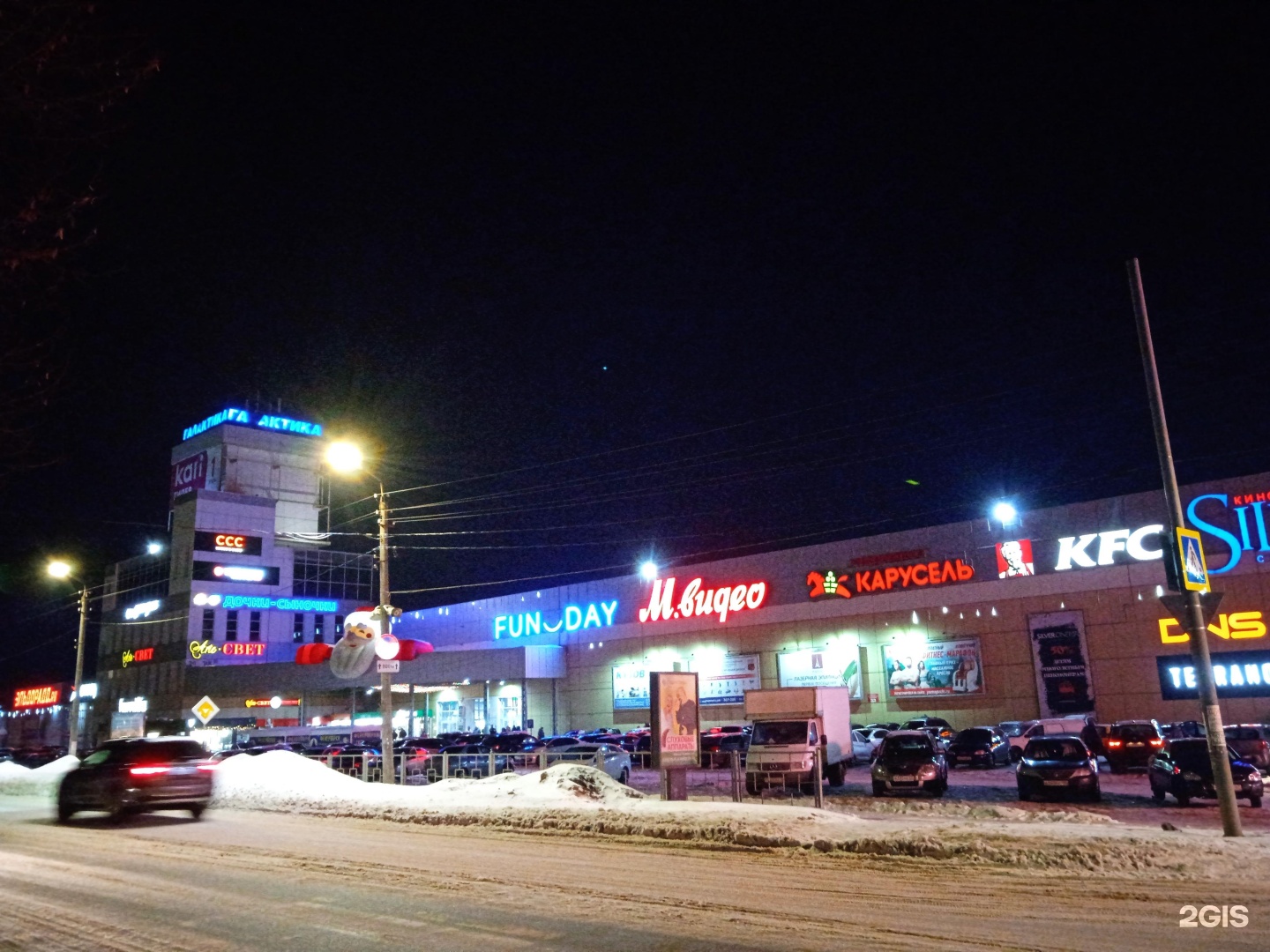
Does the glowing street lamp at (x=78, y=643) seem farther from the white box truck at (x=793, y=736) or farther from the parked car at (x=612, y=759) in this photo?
the white box truck at (x=793, y=736)

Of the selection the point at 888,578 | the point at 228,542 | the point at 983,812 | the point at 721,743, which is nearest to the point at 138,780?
the point at 983,812

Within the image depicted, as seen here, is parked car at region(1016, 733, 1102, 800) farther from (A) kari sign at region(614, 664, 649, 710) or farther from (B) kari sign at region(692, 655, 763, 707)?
(A) kari sign at region(614, 664, 649, 710)

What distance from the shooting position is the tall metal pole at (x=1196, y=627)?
494 inches

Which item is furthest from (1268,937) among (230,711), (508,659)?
(230,711)

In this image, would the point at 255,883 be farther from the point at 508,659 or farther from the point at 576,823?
the point at 508,659

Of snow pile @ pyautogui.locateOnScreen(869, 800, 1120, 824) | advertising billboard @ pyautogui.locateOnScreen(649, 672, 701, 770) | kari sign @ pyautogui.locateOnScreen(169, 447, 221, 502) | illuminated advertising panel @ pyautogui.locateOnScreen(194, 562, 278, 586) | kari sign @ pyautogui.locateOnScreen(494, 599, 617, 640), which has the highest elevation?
kari sign @ pyautogui.locateOnScreen(169, 447, 221, 502)

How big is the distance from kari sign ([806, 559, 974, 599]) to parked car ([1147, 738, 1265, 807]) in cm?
2524

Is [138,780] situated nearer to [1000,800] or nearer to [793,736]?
[793,736]

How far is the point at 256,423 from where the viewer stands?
90.6 m

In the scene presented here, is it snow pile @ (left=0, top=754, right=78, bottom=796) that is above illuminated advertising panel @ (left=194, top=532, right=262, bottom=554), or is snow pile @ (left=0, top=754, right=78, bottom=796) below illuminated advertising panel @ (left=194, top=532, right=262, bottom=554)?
below

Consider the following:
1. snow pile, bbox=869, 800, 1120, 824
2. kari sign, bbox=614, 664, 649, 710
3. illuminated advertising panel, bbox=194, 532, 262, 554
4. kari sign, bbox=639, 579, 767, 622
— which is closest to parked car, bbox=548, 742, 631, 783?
snow pile, bbox=869, 800, 1120, 824

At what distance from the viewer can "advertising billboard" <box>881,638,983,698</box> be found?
42.9m

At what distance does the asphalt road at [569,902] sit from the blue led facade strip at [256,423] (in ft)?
268

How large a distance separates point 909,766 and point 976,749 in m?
9.42
